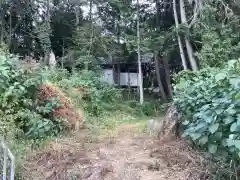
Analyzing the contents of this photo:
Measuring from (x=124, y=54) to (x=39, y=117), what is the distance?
32.6 ft

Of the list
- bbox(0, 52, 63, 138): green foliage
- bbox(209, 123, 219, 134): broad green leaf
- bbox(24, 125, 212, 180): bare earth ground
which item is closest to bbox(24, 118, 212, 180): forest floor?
bbox(24, 125, 212, 180): bare earth ground

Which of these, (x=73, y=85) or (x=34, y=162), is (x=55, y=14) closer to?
(x=73, y=85)

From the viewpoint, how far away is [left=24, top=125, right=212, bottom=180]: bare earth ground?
173 inches

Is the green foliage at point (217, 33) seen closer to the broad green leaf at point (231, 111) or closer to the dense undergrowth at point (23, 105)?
the dense undergrowth at point (23, 105)

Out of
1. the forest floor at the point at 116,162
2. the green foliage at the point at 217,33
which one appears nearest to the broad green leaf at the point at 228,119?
the forest floor at the point at 116,162

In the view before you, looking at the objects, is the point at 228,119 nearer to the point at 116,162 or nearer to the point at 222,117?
the point at 222,117

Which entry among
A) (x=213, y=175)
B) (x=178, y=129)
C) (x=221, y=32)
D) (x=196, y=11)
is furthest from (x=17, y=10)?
(x=213, y=175)

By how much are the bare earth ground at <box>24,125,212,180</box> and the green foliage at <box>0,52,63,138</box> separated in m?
0.51

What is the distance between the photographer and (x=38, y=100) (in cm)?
662

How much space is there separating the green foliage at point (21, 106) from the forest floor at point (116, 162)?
18.4 inches

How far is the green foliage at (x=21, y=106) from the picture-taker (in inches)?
224

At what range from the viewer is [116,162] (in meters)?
4.84

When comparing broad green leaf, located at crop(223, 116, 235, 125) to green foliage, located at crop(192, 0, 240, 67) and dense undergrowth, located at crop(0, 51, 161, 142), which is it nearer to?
dense undergrowth, located at crop(0, 51, 161, 142)

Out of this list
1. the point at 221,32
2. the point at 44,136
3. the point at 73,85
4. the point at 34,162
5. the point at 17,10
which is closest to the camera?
the point at 34,162
